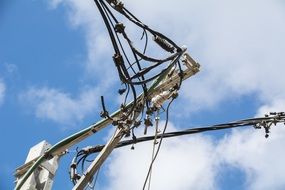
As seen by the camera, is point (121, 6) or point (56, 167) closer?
point (121, 6)

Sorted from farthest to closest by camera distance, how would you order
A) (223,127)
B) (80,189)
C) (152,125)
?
(223,127) → (152,125) → (80,189)

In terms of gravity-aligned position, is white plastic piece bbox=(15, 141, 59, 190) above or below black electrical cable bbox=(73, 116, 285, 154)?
below

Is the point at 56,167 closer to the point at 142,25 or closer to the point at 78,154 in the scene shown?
the point at 78,154

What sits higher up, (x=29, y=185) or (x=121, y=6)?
(x=121, y=6)

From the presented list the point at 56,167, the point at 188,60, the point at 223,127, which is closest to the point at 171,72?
the point at 188,60

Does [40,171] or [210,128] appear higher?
[210,128]

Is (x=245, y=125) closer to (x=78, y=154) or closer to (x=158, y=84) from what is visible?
(x=158, y=84)

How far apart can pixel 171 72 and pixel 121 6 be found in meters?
1.34

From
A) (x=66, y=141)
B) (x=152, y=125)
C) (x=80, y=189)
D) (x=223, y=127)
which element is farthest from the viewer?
(x=223, y=127)

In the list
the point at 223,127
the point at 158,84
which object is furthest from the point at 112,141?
the point at 223,127

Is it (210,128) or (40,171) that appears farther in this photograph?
(210,128)

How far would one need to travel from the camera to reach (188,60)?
627cm

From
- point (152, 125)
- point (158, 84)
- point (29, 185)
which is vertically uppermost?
point (158, 84)

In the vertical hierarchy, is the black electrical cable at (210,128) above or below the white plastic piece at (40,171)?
above
